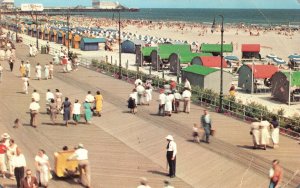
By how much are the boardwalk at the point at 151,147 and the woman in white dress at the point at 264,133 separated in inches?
12.0

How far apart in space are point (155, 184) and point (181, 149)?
3168mm

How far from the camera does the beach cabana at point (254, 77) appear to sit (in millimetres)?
31125

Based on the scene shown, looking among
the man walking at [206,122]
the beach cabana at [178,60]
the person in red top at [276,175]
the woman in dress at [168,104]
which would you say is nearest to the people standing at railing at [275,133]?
the man walking at [206,122]

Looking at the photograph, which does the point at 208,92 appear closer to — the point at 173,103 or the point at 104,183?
the point at 173,103

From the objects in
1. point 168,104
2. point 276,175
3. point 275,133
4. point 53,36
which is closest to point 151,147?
point 275,133

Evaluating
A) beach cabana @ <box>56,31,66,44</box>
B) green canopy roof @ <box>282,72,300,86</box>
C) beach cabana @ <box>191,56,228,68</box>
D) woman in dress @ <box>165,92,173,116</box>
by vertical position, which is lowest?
woman in dress @ <box>165,92,173,116</box>

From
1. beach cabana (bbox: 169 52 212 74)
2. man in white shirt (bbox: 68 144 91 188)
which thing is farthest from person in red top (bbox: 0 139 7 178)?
beach cabana (bbox: 169 52 212 74)

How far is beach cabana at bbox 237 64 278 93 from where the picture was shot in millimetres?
31125

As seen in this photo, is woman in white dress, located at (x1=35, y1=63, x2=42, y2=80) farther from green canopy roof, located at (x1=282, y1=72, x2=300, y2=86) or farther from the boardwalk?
green canopy roof, located at (x1=282, y1=72, x2=300, y2=86)

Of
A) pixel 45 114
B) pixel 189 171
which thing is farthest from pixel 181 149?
pixel 45 114

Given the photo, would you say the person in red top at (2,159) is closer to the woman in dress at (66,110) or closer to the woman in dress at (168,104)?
the woman in dress at (66,110)

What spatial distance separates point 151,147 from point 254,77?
634 inches

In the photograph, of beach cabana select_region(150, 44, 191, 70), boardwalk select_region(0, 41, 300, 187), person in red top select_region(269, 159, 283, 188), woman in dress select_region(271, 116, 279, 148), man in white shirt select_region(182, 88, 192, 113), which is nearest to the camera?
person in red top select_region(269, 159, 283, 188)

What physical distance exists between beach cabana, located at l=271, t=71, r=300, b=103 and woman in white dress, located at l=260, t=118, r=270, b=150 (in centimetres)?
1198
